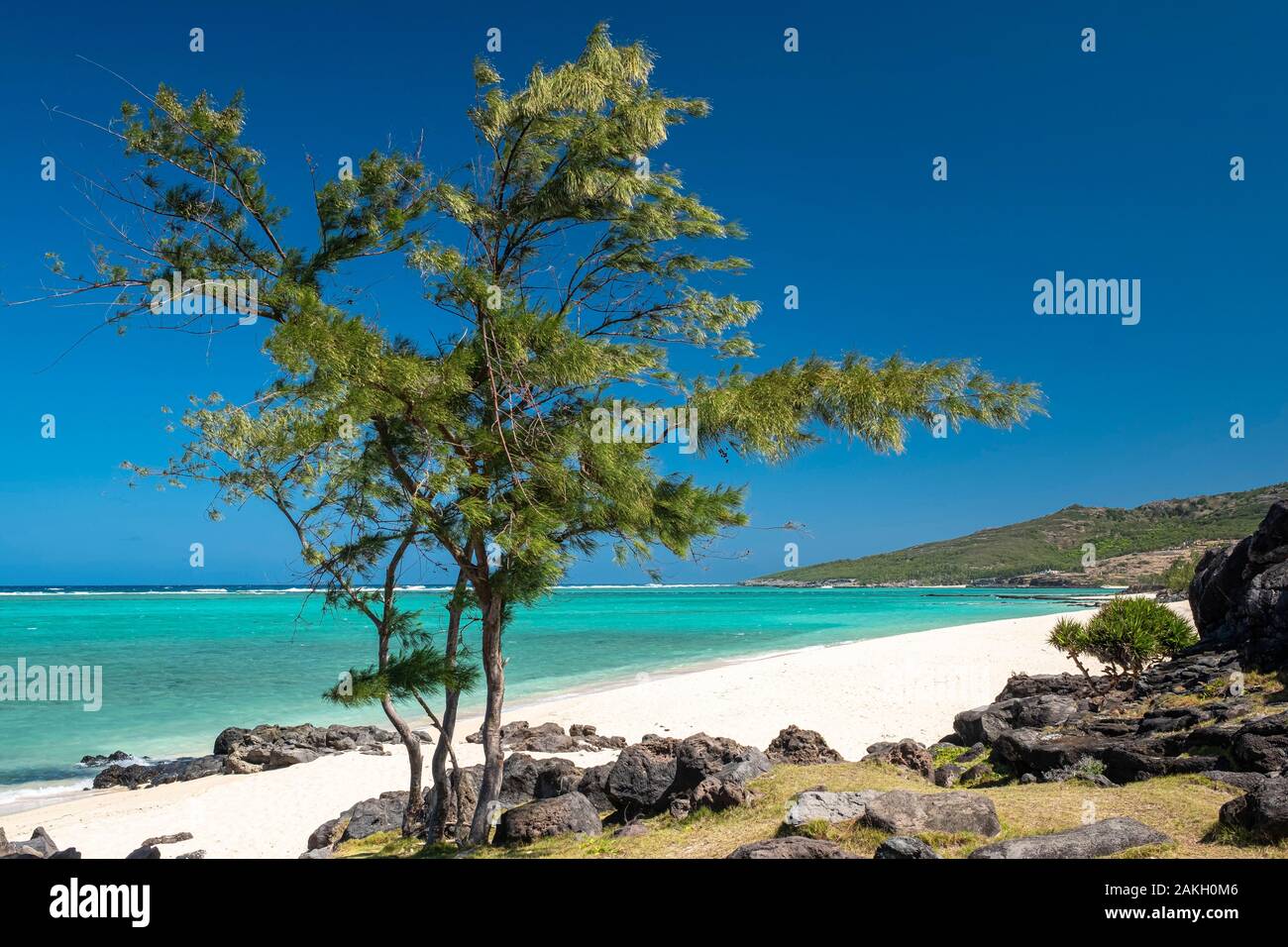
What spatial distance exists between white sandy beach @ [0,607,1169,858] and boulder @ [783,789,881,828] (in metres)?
7.49

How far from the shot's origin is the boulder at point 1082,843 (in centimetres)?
554

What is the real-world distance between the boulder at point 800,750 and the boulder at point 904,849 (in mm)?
5390

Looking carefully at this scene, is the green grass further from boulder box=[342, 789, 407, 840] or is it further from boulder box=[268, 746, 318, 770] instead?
boulder box=[268, 746, 318, 770]

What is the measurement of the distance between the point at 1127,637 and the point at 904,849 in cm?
1320

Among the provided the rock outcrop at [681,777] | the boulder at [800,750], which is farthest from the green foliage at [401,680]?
the boulder at [800,750]

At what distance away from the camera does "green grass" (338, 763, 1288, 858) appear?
6.02 meters

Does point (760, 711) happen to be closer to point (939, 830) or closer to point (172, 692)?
point (939, 830)

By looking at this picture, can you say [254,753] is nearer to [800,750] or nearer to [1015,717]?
[800,750]

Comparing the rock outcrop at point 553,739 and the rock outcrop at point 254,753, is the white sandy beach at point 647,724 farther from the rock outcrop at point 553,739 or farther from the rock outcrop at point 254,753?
the rock outcrop at point 254,753

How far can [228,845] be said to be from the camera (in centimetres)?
1126

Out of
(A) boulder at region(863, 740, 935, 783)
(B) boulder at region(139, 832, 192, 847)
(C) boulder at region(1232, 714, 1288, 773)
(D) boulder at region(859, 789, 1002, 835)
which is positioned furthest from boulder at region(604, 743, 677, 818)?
(B) boulder at region(139, 832, 192, 847)

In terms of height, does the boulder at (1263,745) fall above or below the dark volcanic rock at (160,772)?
A: above
